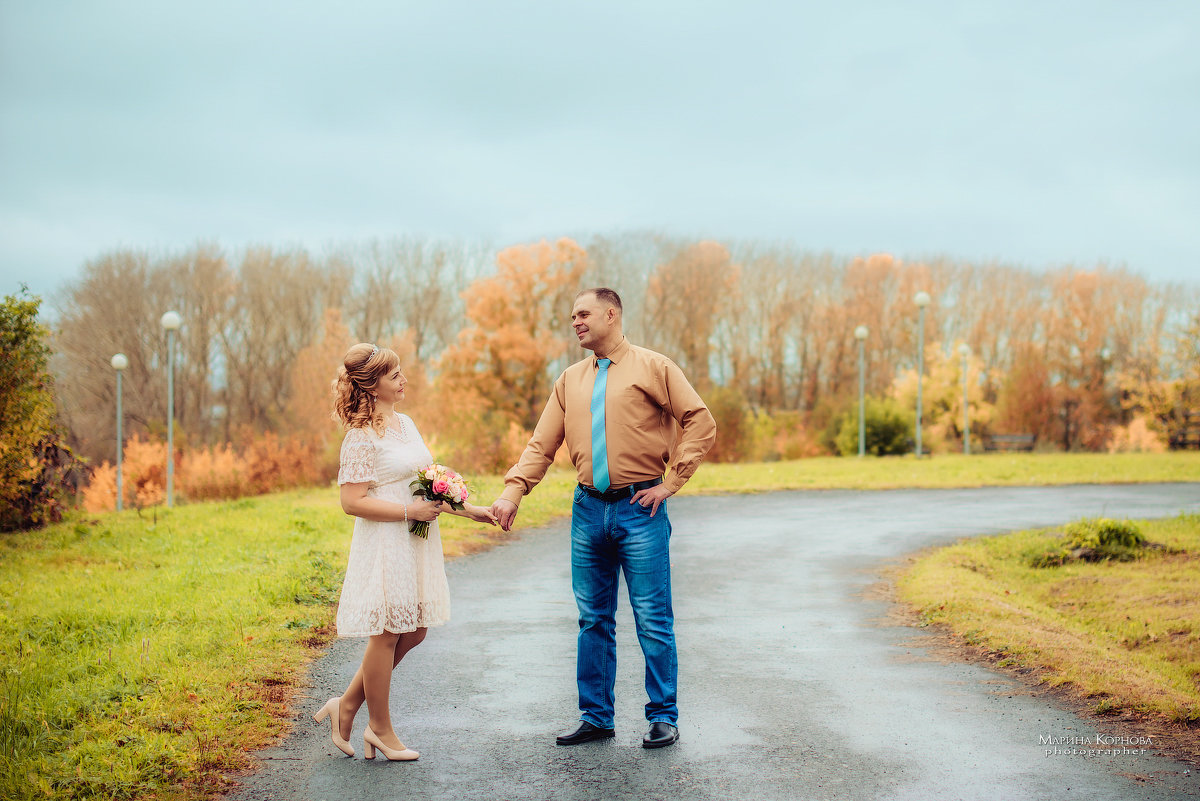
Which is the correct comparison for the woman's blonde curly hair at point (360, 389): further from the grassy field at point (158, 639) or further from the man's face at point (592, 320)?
the grassy field at point (158, 639)

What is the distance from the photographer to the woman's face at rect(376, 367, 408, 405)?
4.58 meters

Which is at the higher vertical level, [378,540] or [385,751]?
[378,540]

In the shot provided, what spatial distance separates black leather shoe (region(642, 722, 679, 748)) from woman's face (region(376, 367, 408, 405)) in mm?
2052

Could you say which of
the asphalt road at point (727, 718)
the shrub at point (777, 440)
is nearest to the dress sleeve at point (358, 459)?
the asphalt road at point (727, 718)

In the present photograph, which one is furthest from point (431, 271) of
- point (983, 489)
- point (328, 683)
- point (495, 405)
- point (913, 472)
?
point (328, 683)

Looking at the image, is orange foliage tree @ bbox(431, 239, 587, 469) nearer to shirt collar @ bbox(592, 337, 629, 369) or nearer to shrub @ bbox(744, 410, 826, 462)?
shrub @ bbox(744, 410, 826, 462)

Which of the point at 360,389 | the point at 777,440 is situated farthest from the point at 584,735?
the point at 777,440

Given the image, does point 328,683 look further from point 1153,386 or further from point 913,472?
point 1153,386

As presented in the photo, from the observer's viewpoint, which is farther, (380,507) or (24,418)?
(24,418)

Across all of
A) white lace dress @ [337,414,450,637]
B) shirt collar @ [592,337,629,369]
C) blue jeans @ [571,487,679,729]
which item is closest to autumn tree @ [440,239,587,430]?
shirt collar @ [592,337,629,369]

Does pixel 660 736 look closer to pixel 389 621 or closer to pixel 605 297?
pixel 389 621

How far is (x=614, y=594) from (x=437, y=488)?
1.13 meters

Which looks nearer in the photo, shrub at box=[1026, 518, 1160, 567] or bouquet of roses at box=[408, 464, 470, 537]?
bouquet of roses at box=[408, 464, 470, 537]

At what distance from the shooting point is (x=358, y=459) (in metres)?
4.48
